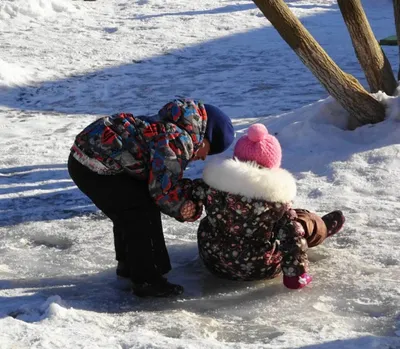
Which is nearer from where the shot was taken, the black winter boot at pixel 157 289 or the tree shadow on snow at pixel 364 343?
the tree shadow on snow at pixel 364 343

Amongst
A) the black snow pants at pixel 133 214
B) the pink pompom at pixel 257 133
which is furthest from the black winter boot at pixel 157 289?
the pink pompom at pixel 257 133

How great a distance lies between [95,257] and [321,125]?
2627 mm

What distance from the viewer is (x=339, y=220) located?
4.76 metres

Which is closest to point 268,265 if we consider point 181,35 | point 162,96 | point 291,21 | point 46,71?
point 291,21

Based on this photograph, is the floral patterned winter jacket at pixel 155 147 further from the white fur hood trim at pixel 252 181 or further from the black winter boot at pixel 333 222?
the black winter boot at pixel 333 222

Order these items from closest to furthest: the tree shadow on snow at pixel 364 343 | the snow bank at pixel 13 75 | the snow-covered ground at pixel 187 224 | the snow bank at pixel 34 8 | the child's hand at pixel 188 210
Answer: the tree shadow on snow at pixel 364 343, the snow-covered ground at pixel 187 224, the child's hand at pixel 188 210, the snow bank at pixel 13 75, the snow bank at pixel 34 8

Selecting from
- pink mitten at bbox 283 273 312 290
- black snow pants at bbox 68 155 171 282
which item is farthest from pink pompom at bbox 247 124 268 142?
pink mitten at bbox 283 273 312 290

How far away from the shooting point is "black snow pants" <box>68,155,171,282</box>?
4.06m

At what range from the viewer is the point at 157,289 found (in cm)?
409

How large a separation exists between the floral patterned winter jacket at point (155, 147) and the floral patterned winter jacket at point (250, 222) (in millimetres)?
167

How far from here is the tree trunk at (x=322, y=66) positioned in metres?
6.22

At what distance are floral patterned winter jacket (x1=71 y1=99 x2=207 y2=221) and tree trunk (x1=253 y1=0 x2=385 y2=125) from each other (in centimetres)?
242

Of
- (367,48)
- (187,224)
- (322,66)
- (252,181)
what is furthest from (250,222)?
(367,48)

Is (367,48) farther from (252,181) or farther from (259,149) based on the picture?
(252,181)
